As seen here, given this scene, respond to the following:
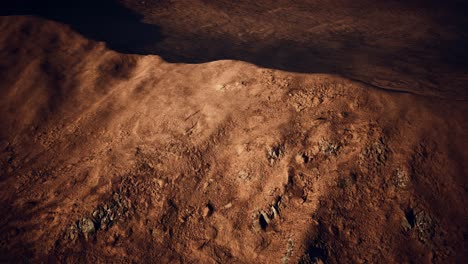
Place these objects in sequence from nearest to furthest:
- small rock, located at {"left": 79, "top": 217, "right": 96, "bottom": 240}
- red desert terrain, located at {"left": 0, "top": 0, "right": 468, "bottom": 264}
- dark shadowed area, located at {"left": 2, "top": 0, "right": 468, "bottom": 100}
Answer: red desert terrain, located at {"left": 0, "top": 0, "right": 468, "bottom": 264}
small rock, located at {"left": 79, "top": 217, "right": 96, "bottom": 240}
dark shadowed area, located at {"left": 2, "top": 0, "right": 468, "bottom": 100}

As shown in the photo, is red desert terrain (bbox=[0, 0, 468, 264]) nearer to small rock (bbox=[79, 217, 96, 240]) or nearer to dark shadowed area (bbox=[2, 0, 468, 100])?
small rock (bbox=[79, 217, 96, 240])

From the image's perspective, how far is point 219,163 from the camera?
3377mm

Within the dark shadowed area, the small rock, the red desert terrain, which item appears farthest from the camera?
the dark shadowed area

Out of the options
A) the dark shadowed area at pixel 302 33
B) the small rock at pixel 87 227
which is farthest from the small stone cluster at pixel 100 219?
the dark shadowed area at pixel 302 33

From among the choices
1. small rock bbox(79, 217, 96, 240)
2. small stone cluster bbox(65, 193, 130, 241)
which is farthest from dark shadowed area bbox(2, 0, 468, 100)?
small rock bbox(79, 217, 96, 240)

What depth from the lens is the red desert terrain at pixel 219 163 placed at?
2.71m

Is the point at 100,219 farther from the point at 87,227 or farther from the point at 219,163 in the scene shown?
the point at 219,163

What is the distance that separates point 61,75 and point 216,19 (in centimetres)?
587

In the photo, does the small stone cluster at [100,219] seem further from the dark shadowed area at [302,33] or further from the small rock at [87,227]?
the dark shadowed area at [302,33]

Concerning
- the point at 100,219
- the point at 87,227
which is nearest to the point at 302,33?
the point at 100,219

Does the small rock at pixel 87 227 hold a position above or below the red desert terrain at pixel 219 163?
below

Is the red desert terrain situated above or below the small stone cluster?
above

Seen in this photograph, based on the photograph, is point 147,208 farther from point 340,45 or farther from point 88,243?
point 340,45

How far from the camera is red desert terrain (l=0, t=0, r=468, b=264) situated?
8.89ft
